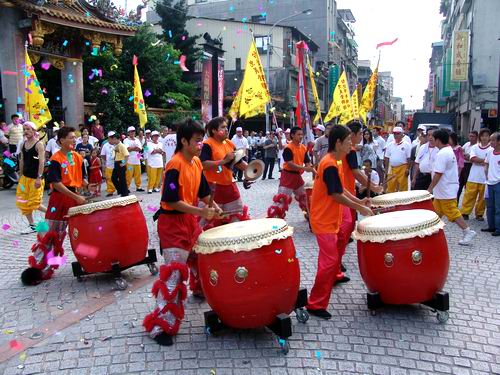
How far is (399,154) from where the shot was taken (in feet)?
31.0

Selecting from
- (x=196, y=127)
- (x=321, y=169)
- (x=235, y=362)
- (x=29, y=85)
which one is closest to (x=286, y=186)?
(x=321, y=169)

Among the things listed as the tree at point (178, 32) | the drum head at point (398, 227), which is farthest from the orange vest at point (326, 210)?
the tree at point (178, 32)

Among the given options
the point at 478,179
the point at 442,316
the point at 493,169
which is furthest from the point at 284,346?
the point at 478,179

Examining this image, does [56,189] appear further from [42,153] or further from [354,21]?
[354,21]

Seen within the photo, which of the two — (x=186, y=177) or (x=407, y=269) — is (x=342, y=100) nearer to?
(x=407, y=269)

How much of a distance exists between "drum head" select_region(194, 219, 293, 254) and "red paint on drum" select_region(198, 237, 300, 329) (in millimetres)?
42

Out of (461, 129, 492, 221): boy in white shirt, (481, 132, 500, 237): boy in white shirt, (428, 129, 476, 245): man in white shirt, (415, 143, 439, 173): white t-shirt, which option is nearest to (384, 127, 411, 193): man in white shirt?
(415, 143, 439, 173): white t-shirt

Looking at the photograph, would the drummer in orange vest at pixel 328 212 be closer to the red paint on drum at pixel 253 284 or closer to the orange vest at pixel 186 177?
the red paint on drum at pixel 253 284

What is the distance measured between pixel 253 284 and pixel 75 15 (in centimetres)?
1303

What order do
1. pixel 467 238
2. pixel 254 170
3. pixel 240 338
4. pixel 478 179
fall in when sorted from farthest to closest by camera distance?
pixel 478 179 → pixel 467 238 → pixel 254 170 → pixel 240 338

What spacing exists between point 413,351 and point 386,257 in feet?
2.57

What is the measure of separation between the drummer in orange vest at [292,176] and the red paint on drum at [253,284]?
3636mm

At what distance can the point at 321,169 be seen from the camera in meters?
4.27

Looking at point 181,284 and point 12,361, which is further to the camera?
point 181,284
